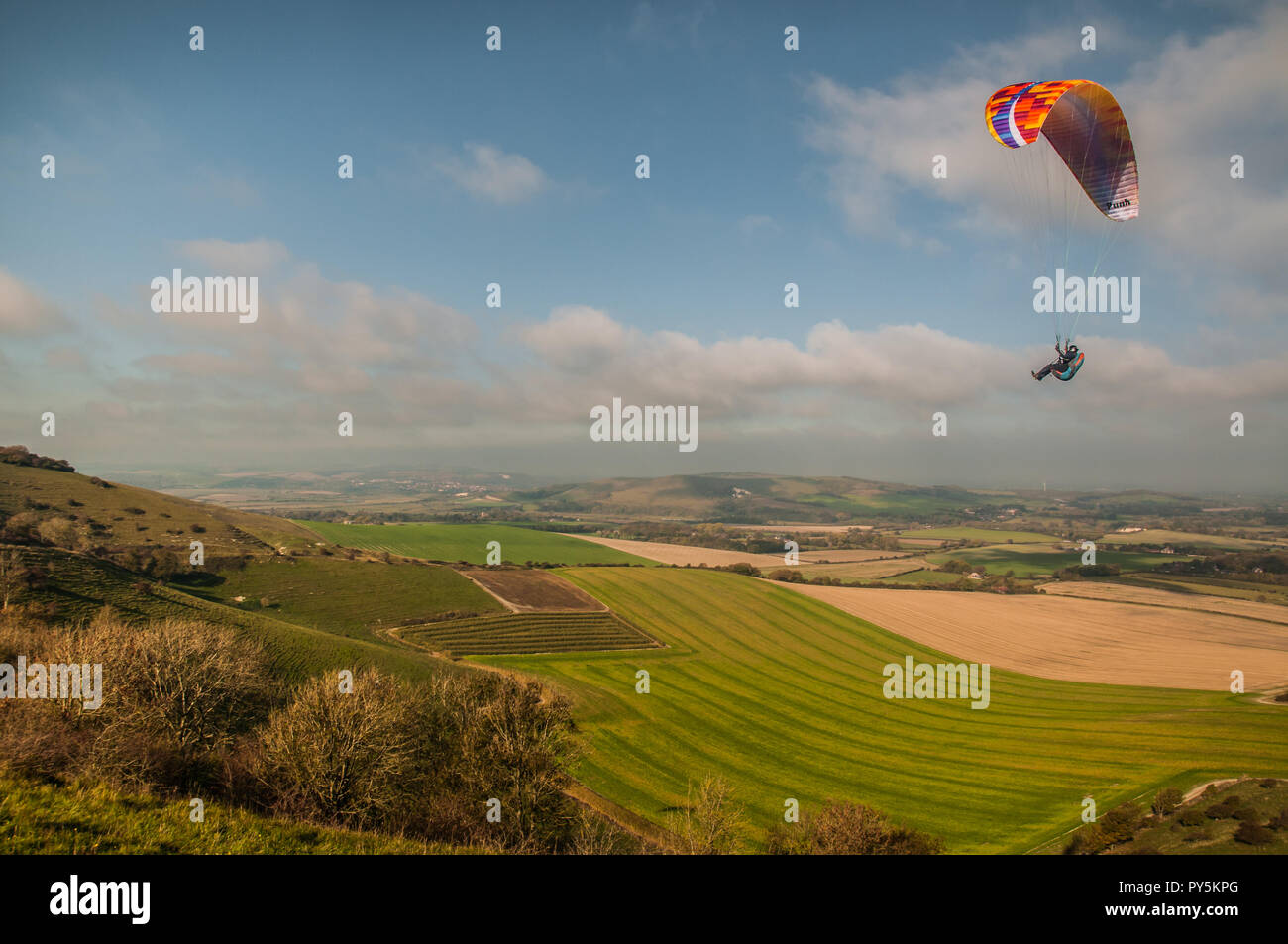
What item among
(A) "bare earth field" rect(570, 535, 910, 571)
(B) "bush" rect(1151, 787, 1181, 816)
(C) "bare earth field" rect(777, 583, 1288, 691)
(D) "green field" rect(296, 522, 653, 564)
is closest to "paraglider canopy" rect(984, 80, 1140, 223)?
(B) "bush" rect(1151, 787, 1181, 816)

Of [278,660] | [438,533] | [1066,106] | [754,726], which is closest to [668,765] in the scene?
[754,726]

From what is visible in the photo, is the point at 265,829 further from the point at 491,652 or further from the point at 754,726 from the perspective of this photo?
the point at 491,652

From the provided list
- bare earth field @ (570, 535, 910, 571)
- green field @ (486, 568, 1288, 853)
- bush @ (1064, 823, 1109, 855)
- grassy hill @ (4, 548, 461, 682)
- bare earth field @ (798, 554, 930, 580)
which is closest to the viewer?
bush @ (1064, 823, 1109, 855)

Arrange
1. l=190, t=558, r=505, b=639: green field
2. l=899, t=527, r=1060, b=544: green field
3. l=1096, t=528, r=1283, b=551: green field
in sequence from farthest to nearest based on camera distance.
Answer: l=899, t=527, r=1060, b=544: green field
l=1096, t=528, r=1283, b=551: green field
l=190, t=558, r=505, b=639: green field

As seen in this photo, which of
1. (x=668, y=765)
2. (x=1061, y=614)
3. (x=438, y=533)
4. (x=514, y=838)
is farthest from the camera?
(x=438, y=533)

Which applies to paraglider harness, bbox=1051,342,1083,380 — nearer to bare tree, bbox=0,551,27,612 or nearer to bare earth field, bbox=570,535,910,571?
bare tree, bbox=0,551,27,612

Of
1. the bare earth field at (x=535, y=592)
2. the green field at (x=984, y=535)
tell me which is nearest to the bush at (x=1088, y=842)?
the bare earth field at (x=535, y=592)
